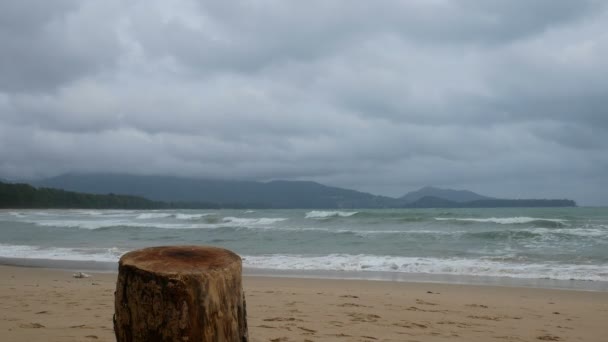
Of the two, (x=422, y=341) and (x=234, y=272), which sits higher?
(x=234, y=272)

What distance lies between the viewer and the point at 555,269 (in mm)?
10562

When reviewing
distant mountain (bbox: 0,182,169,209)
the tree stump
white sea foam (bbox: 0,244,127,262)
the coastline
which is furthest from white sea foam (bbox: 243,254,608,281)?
distant mountain (bbox: 0,182,169,209)

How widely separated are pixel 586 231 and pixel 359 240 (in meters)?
9.86

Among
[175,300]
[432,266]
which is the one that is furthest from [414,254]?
[175,300]

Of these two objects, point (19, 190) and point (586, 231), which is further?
point (19, 190)

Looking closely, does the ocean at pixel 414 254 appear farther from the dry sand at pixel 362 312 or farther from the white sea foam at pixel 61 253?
the dry sand at pixel 362 312

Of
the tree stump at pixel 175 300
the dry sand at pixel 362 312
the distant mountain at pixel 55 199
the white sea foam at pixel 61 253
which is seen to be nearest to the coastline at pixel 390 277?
the dry sand at pixel 362 312

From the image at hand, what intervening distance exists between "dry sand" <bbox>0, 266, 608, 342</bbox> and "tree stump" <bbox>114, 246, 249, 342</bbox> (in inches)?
75.8

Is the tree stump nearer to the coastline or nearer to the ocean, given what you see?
the coastline

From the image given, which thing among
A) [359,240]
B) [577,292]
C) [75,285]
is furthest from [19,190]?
[577,292]

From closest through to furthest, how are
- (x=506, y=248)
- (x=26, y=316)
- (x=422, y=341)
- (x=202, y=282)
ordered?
1. (x=202, y=282)
2. (x=422, y=341)
3. (x=26, y=316)
4. (x=506, y=248)

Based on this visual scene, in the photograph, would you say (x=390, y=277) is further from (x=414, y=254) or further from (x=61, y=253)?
(x=61, y=253)

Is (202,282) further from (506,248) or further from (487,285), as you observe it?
(506,248)

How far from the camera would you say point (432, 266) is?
11.4m
